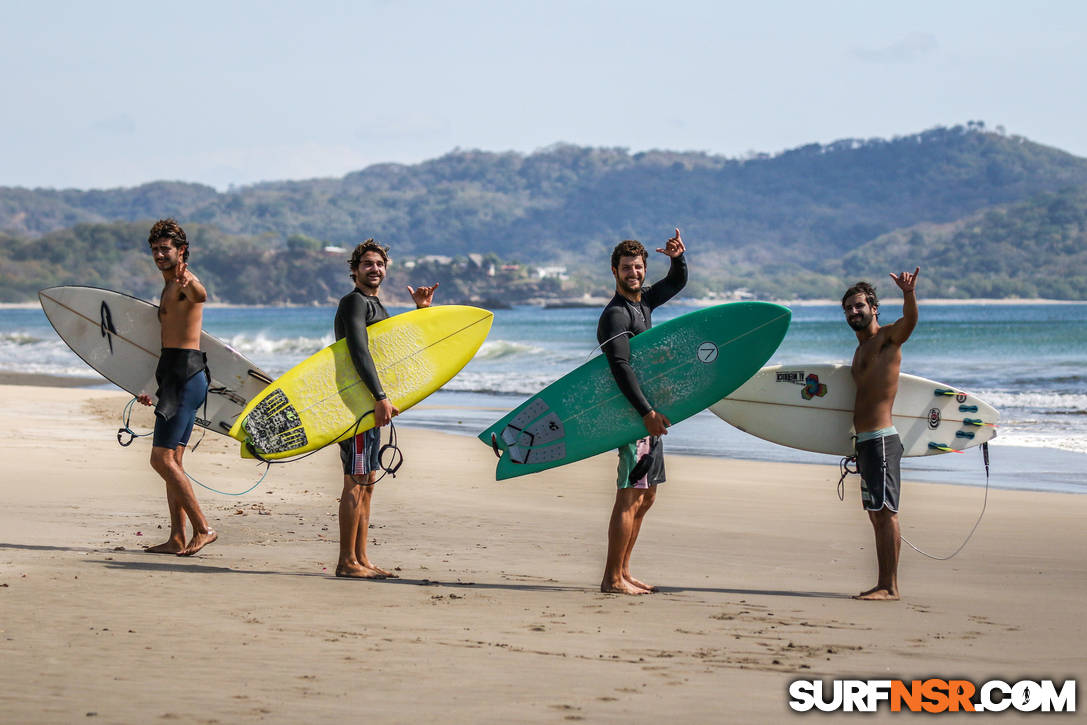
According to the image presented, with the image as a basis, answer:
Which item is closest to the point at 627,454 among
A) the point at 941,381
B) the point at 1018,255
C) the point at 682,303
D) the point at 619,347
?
the point at 619,347

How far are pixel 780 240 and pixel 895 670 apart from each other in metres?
197

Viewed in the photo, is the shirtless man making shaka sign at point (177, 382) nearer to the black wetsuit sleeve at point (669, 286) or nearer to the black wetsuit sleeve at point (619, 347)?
the black wetsuit sleeve at point (619, 347)

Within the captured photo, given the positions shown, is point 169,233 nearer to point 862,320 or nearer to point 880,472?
point 862,320

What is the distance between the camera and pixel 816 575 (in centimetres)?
512

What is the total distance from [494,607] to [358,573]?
0.77m

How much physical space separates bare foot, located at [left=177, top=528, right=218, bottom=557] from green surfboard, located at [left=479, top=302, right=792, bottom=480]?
1.37 meters

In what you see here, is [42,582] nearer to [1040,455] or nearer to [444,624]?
[444,624]

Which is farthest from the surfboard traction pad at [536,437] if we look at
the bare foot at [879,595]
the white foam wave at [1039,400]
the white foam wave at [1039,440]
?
the white foam wave at [1039,400]

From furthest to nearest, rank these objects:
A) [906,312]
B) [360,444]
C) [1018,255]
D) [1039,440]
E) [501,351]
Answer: [1018,255]
[501,351]
[1039,440]
[360,444]
[906,312]

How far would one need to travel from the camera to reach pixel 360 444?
477cm

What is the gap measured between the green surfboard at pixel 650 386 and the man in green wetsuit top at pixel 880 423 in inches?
17.7

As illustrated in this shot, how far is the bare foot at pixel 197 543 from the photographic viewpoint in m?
5.05

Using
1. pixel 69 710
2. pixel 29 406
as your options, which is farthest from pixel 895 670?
pixel 29 406

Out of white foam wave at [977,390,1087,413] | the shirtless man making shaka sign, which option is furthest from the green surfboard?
white foam wave at [977,390,1087,413]
